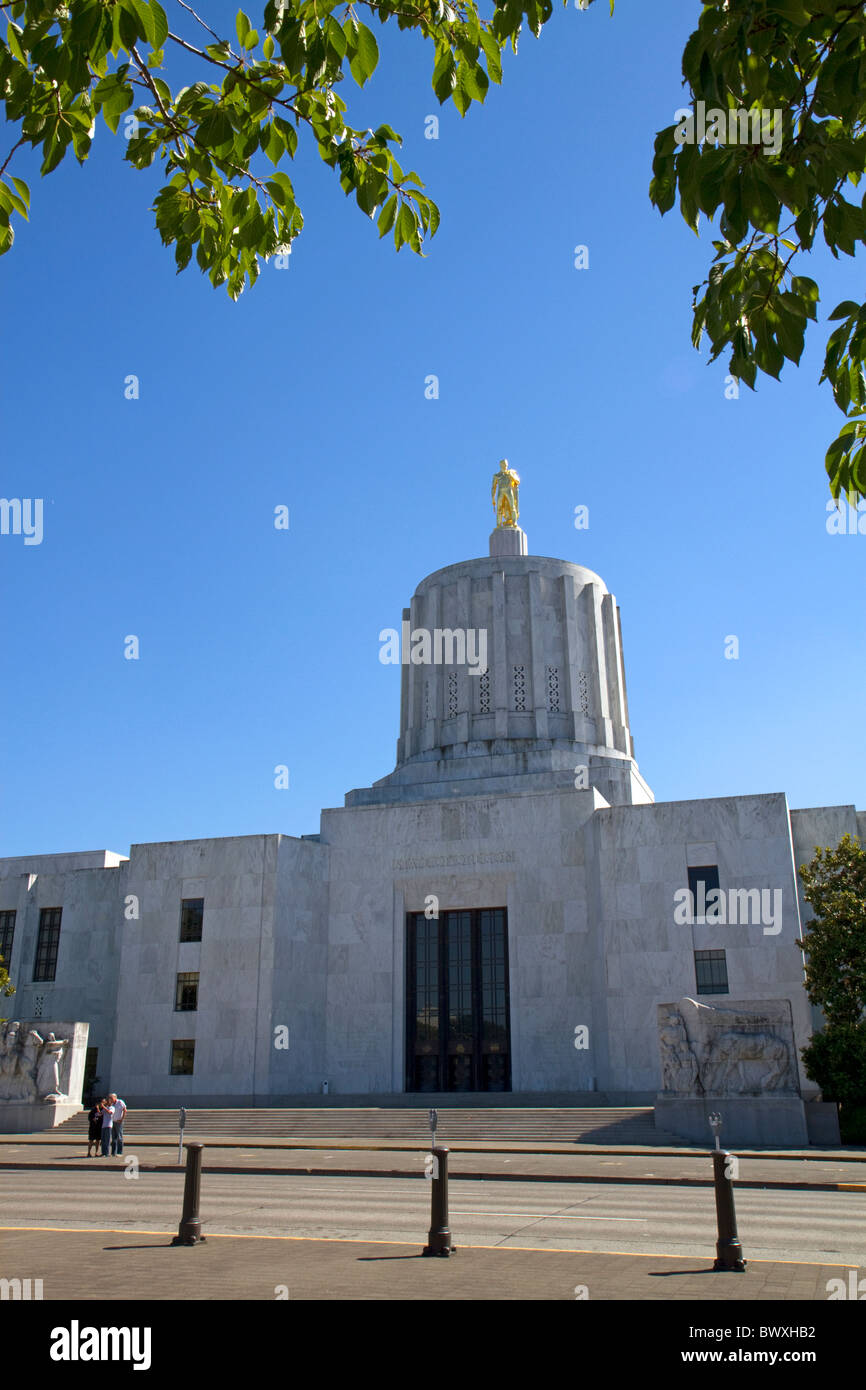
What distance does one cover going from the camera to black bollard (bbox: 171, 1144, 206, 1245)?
10828mm

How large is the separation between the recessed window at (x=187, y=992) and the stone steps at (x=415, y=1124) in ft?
17.7

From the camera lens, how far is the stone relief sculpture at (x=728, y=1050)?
25.5m

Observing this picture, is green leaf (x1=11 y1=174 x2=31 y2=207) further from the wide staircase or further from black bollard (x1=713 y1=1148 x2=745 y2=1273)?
the wide staircase

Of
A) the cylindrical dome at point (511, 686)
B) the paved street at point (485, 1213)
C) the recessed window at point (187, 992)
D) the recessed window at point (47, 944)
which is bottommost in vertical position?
the paved street at point (485, 1213)

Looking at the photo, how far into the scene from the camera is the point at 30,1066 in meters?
34.5

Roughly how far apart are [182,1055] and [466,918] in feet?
36.7

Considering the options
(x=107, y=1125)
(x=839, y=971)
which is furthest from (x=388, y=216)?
(x=839, y=971)

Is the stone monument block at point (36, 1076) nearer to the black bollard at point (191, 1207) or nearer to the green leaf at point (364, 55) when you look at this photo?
the black bollard at point (191, 1207)

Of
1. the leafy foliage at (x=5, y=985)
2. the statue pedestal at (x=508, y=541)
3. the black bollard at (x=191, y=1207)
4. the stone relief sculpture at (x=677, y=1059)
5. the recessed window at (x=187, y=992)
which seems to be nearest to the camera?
the black bollard at (x=191, y=1207)

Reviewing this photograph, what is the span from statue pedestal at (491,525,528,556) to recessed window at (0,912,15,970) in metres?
26.0

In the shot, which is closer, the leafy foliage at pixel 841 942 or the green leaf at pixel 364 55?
the green leaf at pixel 364 55

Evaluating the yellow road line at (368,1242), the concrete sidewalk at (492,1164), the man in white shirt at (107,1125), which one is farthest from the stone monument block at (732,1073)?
the yellow road line at (368,1242)

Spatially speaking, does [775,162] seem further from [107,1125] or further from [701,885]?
[701,885]
